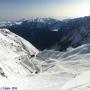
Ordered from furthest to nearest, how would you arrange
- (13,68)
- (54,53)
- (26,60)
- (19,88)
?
(54,53) → (26,60) → (13,68) → (19,88)

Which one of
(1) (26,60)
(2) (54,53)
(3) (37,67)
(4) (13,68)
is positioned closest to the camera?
(4) (13,68)

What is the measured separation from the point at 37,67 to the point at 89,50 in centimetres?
2861

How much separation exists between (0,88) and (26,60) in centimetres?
9008

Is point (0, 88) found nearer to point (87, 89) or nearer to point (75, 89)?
point (75, 89)

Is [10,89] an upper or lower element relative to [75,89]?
lower

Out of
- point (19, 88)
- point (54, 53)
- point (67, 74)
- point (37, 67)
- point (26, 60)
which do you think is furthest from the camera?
point (54, 53)

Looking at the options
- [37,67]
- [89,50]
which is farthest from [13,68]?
[89,50]

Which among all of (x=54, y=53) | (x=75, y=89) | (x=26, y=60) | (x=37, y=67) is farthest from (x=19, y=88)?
(x=54, y=53)

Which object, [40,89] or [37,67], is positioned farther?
[37,67]

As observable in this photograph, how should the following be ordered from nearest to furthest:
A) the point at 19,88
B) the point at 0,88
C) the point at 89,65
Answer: the point at 0,88 → the point at 19,88 → the point at 89,65

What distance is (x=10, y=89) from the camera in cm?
4925

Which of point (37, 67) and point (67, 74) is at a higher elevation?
point (67, 74)

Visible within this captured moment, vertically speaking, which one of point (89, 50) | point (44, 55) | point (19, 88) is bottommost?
point (44, 55)

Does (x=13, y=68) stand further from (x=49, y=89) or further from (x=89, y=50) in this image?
(x=49, y=89)
